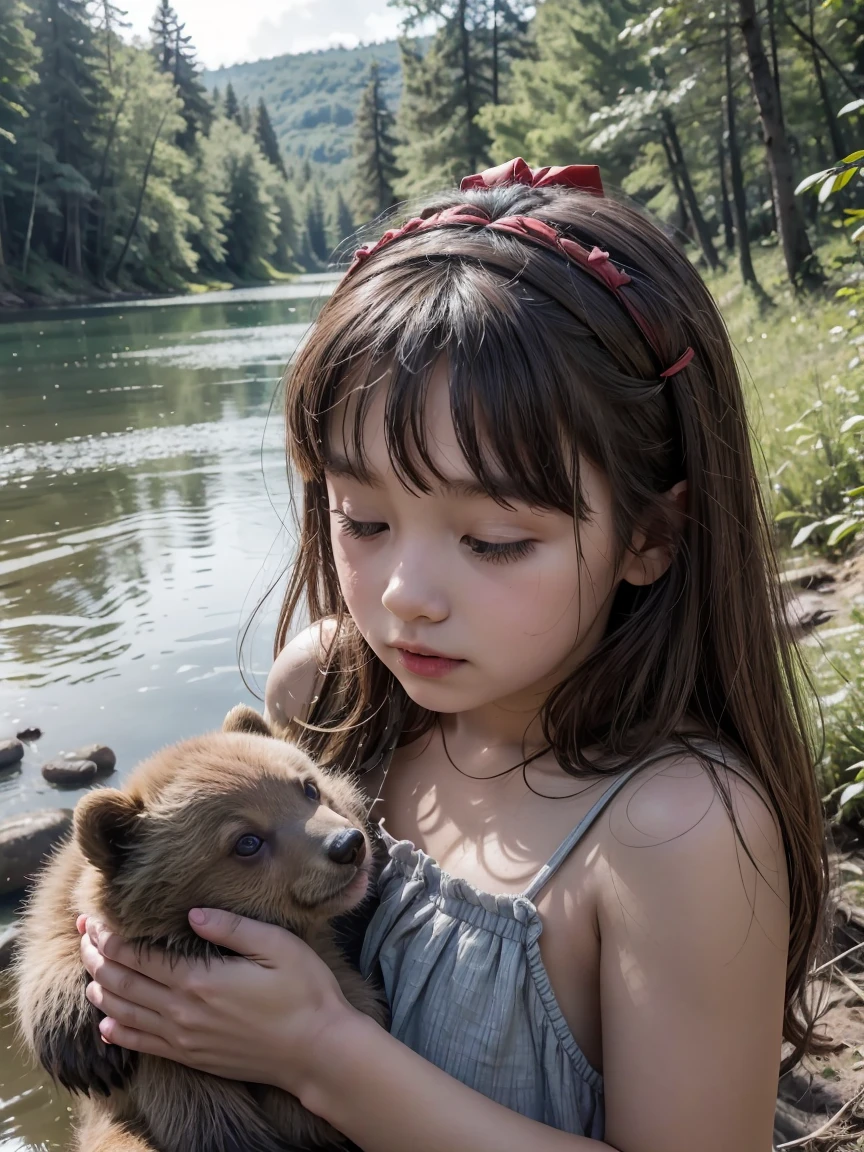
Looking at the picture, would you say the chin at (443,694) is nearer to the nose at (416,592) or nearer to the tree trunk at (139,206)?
the nose at (416,592)

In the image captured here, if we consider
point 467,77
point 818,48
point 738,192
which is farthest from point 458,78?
point 818,48

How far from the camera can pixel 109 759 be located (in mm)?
4836

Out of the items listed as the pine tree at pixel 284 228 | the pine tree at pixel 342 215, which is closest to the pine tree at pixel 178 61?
the pine tree at pixel 284 228

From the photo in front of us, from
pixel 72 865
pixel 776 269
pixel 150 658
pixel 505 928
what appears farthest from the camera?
pixel 776 269

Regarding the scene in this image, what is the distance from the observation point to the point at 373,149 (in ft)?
231

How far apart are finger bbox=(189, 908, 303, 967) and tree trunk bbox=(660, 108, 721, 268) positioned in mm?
23135

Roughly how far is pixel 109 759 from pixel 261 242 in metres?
72.4

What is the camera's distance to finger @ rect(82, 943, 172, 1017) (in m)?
1.85

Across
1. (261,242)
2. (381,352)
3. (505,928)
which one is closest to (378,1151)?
(505,928)

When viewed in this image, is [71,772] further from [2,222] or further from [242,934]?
[2,222]

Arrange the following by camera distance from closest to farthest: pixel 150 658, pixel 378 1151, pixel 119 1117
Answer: pixel 378 1151 < pixel 119 1117 < pixel 150 658

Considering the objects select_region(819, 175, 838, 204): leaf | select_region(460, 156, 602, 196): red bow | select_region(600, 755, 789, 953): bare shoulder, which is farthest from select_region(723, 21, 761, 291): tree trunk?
select_region(600, 755, 789, 953): bare shoulder

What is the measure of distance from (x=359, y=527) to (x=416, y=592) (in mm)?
238

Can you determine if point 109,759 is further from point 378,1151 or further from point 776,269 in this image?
point 776,269
